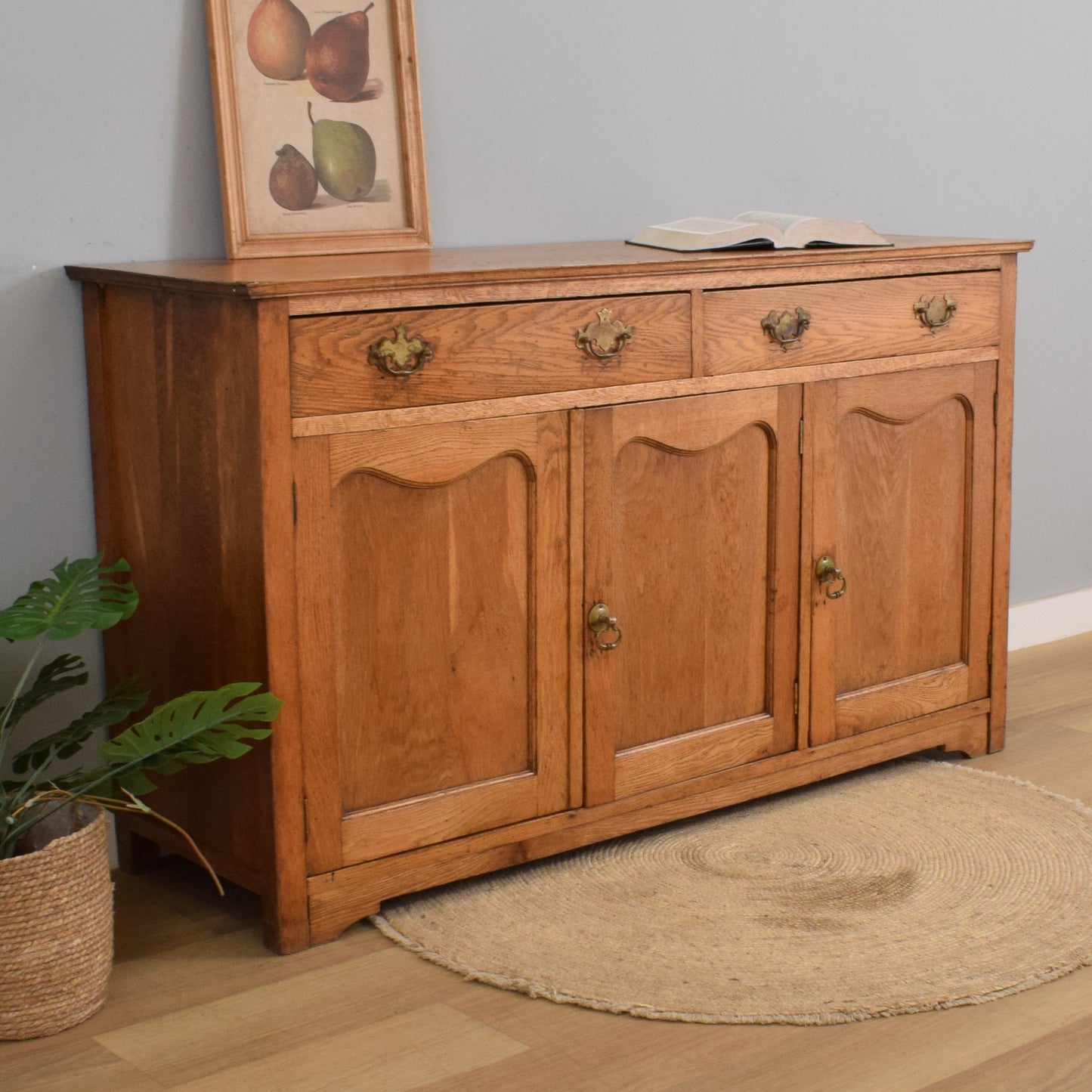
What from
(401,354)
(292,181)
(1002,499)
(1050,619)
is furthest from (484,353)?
(1050,619)

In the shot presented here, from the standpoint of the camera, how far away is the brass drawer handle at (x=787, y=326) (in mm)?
2376

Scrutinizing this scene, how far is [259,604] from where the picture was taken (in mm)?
1955

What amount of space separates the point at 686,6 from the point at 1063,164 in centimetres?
110

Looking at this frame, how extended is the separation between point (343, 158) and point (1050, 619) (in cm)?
205

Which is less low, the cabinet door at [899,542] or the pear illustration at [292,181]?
the pear illustration at [292,181]

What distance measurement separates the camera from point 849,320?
2.47 metres

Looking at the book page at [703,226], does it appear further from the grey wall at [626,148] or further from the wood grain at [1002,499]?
the wood grain at [1002,499]

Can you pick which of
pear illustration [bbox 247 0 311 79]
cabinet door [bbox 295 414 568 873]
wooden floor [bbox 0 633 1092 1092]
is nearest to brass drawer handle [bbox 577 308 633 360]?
cabinet door [bbox 295 414 568 873]

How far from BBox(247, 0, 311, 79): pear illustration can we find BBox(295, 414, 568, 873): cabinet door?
69 centimetres

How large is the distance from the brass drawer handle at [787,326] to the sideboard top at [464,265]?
0.07m

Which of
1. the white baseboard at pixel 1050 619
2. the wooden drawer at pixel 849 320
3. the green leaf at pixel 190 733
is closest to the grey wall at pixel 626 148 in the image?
the white baseboard at pixel 1050 619

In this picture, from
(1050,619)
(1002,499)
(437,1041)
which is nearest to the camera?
(437,1041)

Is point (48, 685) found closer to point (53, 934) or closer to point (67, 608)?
point (67, 608)

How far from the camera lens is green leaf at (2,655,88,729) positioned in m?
2.00
